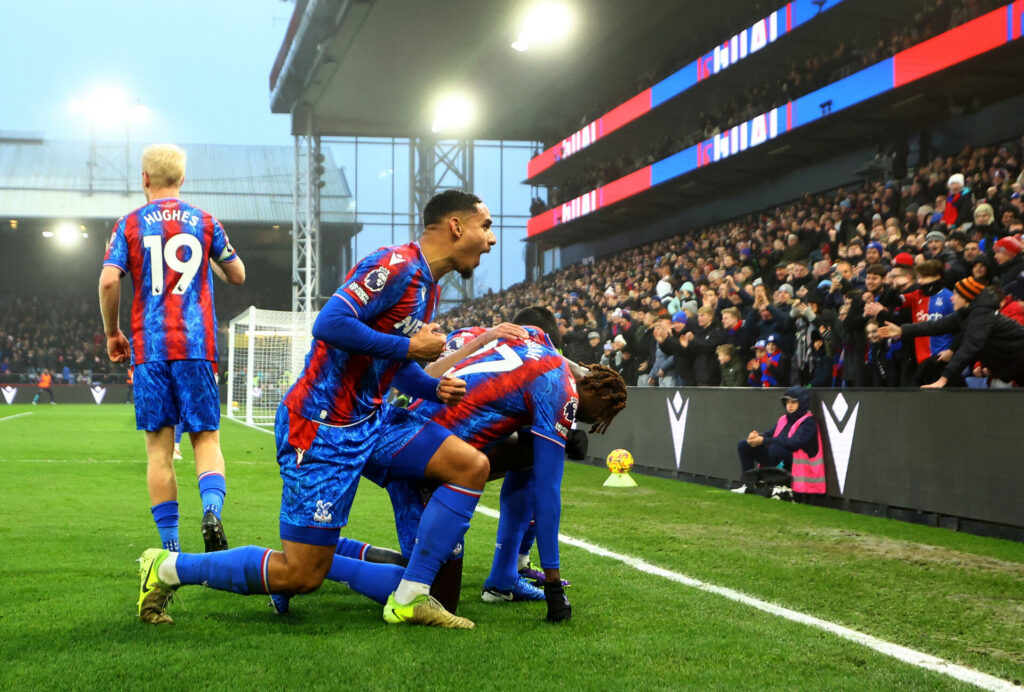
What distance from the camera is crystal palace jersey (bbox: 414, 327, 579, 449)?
14.4ft

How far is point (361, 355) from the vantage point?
388cm

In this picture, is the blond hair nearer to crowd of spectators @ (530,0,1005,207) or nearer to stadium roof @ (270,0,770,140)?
crowd of spectators @ (530,0,1005,207)

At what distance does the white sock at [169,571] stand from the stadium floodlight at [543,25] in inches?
972

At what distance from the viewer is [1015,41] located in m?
17.0

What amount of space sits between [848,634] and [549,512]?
134 cm

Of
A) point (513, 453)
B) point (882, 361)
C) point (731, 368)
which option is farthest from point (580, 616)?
point (731, 368)

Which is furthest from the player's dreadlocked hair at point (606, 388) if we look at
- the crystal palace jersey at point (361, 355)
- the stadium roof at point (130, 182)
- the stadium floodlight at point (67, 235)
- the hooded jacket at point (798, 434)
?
the stadium floodlight at point (67, 235)

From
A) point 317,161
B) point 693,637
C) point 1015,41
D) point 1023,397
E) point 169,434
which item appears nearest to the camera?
point 693,637

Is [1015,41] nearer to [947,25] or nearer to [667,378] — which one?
[947,25]

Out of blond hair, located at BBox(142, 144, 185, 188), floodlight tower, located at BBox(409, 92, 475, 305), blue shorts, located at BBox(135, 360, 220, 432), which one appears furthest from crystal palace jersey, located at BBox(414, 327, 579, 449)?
floodlight tower, located at BBox(409, 92, 475, 305)

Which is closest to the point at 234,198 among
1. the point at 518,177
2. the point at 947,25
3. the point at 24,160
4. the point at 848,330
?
the point at 24,160

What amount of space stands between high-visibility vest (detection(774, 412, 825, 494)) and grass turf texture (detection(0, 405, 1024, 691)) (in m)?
1.14

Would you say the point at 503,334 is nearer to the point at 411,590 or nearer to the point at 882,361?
the point at 411,590

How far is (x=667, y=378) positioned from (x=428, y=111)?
2941 centimetres
